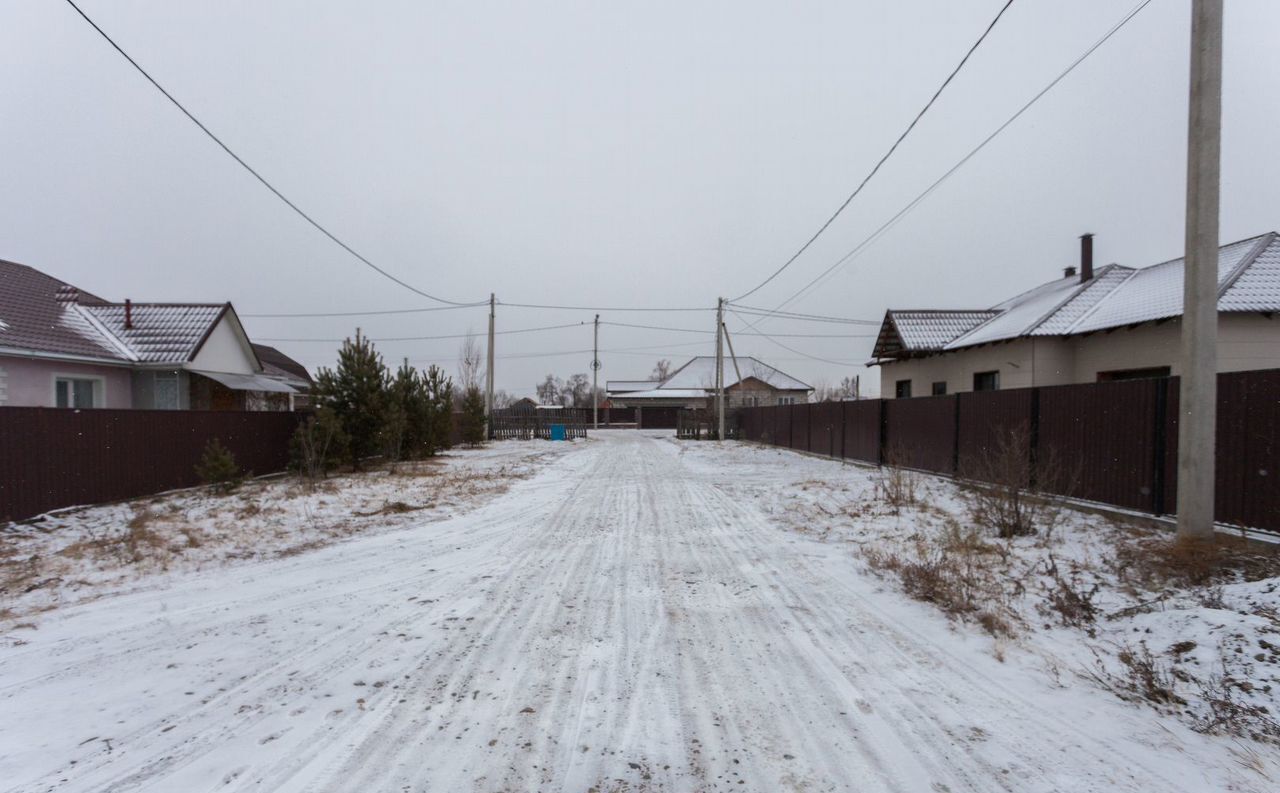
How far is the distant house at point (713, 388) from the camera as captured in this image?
60531mm

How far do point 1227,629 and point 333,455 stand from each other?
1616cm

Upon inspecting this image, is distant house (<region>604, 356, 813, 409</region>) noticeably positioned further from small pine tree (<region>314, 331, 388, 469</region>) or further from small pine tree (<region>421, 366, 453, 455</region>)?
small pine tree (<region>314, 331, 388, 469</region>)

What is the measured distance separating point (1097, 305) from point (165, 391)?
26.3 metres

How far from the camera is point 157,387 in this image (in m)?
17.8

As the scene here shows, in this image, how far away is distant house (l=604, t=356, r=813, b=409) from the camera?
199ft

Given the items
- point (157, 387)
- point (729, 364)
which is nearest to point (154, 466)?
point (157, 387)

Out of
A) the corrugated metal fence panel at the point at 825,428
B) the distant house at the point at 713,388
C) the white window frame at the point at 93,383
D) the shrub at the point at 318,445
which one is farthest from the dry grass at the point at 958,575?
the distant house at the point at 713,388

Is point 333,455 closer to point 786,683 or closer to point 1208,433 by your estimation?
point 786,683

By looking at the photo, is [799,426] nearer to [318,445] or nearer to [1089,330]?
[1089,330]

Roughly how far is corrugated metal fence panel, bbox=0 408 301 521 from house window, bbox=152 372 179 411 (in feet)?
17.7

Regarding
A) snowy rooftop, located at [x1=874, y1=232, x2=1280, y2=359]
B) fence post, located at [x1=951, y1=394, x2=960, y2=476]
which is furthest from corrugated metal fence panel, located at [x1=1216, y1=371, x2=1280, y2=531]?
snowy rooftop, located at [x1=874, y1=232, x2=1280, y2=359]

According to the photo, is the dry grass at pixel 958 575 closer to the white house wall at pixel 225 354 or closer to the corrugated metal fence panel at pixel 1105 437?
the corrugated metal fence panel at pixel 1105 437

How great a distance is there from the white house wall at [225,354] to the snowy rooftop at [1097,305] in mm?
22705

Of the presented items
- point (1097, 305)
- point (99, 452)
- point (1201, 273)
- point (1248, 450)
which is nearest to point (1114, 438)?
point (1248, 450)
